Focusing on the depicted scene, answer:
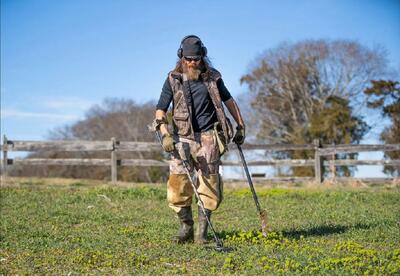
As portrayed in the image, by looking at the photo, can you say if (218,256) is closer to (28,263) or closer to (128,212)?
(28,263)

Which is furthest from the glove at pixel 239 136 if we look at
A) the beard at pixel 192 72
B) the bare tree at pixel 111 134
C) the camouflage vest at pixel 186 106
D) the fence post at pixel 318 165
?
the bare tree at pixel 111 134

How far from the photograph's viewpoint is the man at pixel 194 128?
6832 mm

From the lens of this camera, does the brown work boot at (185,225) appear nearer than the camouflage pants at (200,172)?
No

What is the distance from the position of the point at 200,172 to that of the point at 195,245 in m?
0.89

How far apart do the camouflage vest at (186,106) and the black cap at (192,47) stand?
28cm

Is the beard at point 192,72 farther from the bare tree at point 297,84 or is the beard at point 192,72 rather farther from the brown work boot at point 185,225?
the bare tree at point 297,84

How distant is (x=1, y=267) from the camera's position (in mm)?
5812

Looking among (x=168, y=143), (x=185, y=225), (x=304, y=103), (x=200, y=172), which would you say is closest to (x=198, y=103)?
(x=168, y=143)

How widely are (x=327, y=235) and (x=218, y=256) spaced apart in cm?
211

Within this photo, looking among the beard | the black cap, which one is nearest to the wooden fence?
the beard

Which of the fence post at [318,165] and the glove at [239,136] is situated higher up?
the glove at [239,136]

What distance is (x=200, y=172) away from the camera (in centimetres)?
687

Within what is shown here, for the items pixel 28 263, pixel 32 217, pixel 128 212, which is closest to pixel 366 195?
pixel 128 212

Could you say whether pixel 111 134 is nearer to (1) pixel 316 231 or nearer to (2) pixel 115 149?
(2) pixel 115 149
